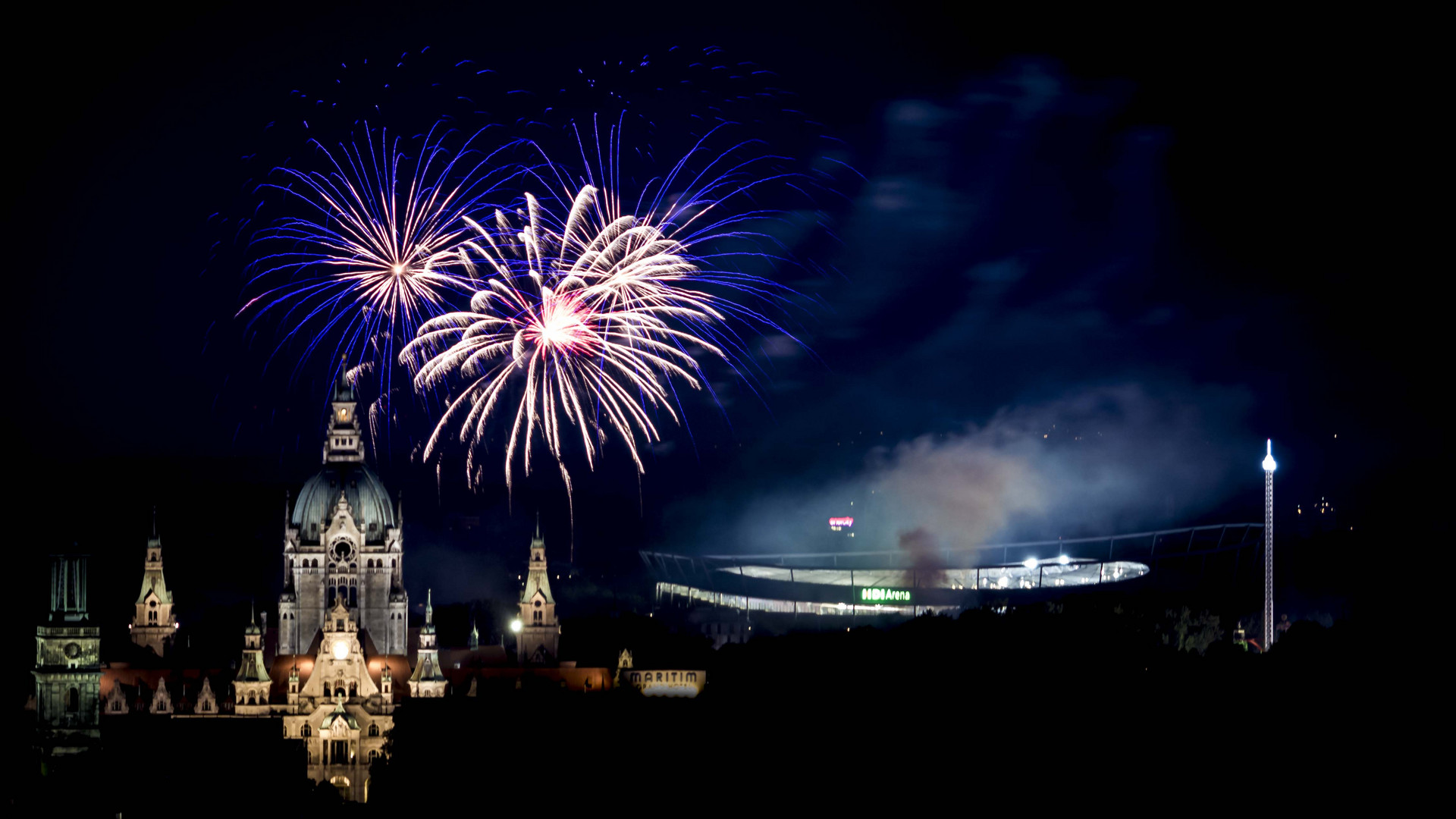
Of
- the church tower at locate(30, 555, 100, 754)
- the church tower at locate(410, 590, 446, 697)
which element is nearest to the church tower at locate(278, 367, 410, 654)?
the church tower at locate(410, 590, 446, 697)

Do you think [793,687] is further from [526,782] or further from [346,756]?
[346,756]

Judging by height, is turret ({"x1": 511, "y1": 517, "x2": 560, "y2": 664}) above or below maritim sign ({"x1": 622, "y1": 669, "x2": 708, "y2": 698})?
above

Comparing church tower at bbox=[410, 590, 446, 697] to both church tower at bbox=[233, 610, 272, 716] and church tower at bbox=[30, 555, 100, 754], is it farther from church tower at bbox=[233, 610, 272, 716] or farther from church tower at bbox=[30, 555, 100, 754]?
church tower at bbox=[30, 555, 100, 754]

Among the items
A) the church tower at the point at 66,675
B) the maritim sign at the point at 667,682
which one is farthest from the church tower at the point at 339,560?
the church tower at the point at 66,675

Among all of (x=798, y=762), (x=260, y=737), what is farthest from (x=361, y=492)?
(x=798, y=762)

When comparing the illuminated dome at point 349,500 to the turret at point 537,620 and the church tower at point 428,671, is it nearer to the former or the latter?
the church tower at point 428,671

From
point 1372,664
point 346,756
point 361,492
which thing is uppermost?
point 361,492

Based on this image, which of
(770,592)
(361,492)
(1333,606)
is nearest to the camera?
(361,492)
